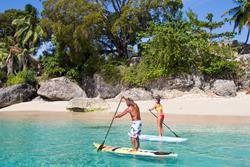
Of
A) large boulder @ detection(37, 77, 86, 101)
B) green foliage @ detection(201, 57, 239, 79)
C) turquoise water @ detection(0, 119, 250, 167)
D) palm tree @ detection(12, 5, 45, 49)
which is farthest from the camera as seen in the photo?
palm tree @ detection(12, 5, 45, 49)

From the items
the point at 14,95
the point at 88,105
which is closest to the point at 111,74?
the point at 88,105

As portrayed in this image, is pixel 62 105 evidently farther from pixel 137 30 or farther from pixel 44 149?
pixel 44 149

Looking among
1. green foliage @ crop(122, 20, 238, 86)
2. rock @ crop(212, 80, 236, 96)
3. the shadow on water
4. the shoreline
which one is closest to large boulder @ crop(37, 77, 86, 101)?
the shoreline

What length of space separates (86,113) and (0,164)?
56.7ft

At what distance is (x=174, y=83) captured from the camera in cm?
3209

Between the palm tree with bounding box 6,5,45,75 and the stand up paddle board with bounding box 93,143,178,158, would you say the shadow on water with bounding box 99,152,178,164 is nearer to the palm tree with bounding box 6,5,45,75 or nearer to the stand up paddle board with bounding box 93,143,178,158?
the stand up paddle board with bounding box 93,143,178,158

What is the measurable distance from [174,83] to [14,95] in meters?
15.3

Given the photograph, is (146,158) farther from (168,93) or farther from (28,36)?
(28,36)

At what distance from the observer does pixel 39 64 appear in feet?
138

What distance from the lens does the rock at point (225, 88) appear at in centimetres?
2981

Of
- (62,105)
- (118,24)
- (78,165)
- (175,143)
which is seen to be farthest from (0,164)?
(118,24)

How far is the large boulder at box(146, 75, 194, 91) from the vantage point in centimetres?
3197

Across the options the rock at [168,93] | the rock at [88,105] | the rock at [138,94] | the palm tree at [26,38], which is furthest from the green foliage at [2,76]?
the rock at [168,93]

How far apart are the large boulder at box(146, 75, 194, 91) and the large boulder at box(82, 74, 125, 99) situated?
3323 millimetres
